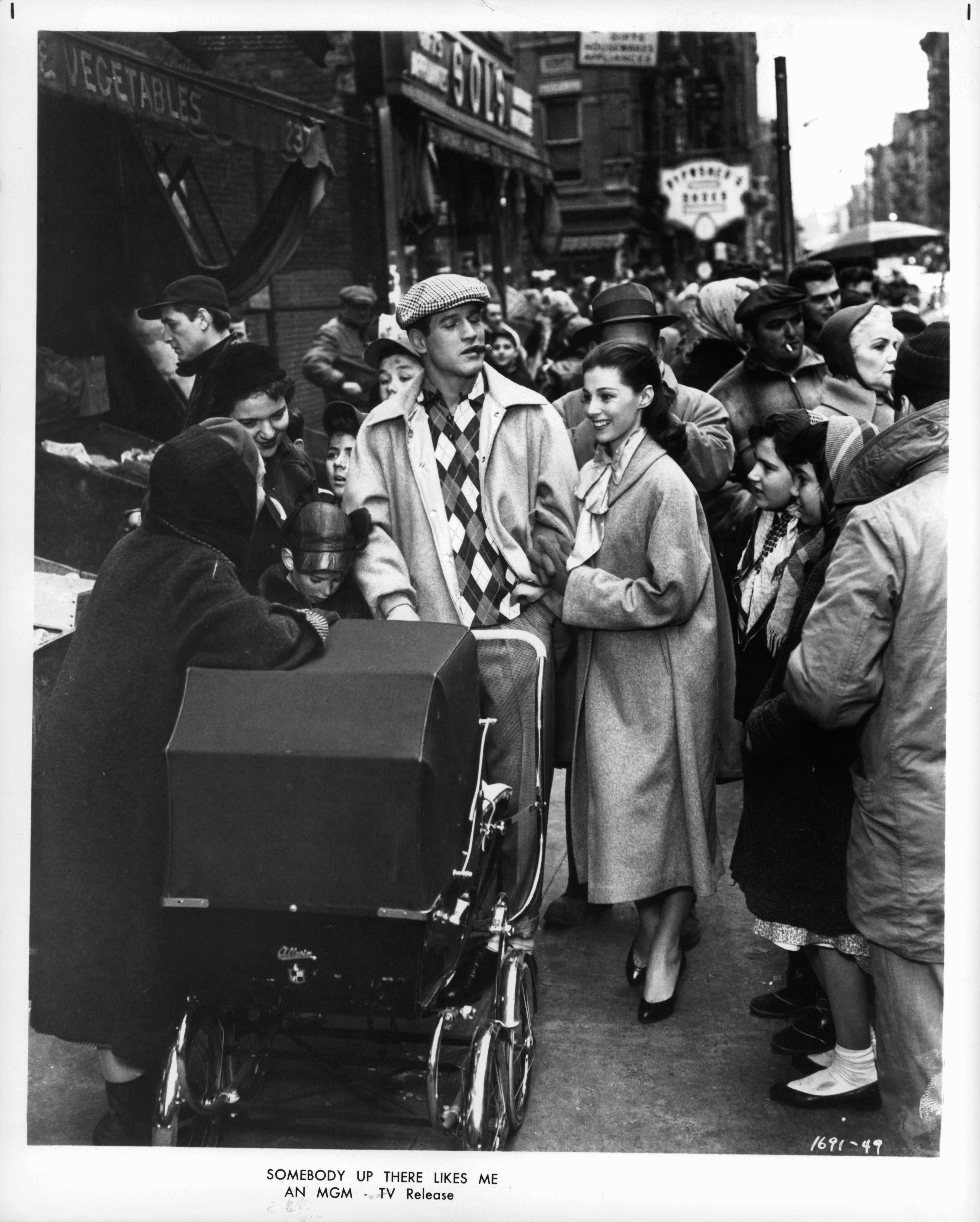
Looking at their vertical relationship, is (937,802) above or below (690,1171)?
above

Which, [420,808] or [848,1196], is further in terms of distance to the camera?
[848,1196]

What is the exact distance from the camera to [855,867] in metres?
3.40

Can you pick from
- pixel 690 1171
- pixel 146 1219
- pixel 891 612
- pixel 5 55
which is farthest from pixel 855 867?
pixel 5 55

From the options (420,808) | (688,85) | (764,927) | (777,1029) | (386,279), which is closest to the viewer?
(420,808)

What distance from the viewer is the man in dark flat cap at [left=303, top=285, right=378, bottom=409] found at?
23.3 ft

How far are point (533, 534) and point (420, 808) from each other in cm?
149

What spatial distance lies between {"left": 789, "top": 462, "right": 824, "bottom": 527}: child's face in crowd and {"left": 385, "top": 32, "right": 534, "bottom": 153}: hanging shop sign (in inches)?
185

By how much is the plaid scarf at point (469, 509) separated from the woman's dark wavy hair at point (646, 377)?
42cm

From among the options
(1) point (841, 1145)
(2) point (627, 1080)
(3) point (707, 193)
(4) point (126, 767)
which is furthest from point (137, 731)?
(3) point (707, 193)

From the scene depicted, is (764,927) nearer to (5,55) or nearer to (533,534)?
(533,534)

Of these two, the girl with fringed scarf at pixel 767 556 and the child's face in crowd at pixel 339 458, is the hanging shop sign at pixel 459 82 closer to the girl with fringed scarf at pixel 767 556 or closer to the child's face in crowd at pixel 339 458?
the child's face in crowd at pixel 339 458

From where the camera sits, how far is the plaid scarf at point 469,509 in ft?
13.3

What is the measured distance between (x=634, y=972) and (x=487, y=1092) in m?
1.21

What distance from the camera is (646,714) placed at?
13.3 feet
